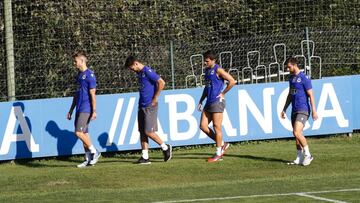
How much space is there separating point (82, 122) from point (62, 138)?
162 cm

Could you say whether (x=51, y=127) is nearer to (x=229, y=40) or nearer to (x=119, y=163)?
(x=119, y=163)

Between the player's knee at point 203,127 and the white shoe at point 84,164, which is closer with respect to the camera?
the white shoe at point 84,164

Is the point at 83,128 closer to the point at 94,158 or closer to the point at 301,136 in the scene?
the point at 94,158

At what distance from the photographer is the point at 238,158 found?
1761 centimetres

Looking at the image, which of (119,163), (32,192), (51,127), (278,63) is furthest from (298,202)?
(278,63)

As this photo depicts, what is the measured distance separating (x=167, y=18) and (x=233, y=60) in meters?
2.44

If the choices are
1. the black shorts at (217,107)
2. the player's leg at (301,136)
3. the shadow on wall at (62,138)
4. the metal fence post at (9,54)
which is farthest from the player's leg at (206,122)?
the metal fence post at (9,54)

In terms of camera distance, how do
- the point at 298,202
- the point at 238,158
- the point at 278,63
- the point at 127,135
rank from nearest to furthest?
the point at 298,202, the point at 238,158, the point at 127,135, the point at 278,63

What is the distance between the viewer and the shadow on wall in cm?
1850

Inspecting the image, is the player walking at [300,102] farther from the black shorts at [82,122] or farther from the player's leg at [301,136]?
the black shorts at [82,122]

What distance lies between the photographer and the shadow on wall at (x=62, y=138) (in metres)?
18.5

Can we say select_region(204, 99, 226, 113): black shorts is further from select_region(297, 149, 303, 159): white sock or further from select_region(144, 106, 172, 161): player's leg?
select_region(297, 149, 303, 159): white sock

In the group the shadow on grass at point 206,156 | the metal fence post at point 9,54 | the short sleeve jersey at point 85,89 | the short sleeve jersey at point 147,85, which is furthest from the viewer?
the metal fence post at point 9,54

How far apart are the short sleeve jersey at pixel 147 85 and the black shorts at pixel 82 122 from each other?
951 mm
